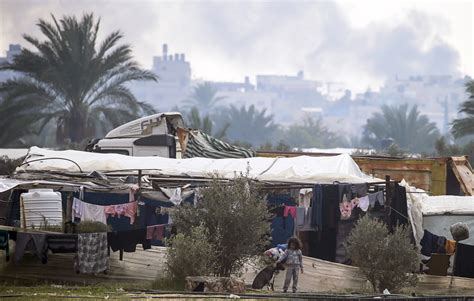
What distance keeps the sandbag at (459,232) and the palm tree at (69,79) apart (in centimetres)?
2647

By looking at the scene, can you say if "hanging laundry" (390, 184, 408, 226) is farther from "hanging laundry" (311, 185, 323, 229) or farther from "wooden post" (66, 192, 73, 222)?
"wooden post" (66, 192, 73, 222)

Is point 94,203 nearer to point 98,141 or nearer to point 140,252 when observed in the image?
point 140,252

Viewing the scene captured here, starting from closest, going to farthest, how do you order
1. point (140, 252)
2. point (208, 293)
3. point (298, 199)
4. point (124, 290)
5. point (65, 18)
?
point (208, 293) < point (124, 290) < point (140, 252) < point (298, 199) < point (65, 18)

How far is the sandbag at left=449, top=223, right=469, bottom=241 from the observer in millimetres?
25453

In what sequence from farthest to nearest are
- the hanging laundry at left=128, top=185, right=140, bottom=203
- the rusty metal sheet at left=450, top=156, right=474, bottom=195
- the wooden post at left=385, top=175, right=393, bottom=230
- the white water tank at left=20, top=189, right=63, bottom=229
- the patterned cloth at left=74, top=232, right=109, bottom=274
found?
the rusty metal sheet at left=450, top=156, right=474, bottom=195, the wooden post at left=385, top=175, right=393, bottom=230, the hanging laundry at left=128, top=185, right=140, bottom=203, the white water tank at left=20, top=189, right=63, bottom=229, the patterned cloth at left=74, top=232, right=109, bottom=274

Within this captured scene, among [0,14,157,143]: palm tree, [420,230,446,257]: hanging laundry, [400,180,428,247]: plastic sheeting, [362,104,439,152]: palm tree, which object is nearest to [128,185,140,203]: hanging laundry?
[400,180,428,247]: plastic sheeting

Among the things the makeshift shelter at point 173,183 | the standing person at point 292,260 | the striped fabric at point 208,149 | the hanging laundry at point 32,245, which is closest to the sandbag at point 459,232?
the makeshift shelter at point 173,183

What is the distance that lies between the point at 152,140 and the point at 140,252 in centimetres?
1050

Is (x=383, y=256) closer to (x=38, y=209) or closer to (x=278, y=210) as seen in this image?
(x=278, y=210)

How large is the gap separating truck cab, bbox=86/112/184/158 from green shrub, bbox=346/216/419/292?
11.5 metres

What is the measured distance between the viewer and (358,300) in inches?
749

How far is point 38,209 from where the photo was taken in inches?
910

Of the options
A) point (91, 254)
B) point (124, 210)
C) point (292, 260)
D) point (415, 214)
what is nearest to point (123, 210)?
point (124, 210)

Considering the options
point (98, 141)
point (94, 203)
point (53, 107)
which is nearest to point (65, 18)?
point (53, 107)
